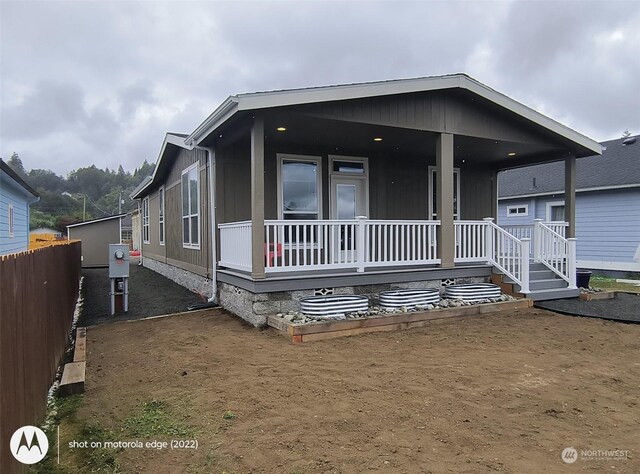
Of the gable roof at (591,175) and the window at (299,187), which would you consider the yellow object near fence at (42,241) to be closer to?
the window at (299,187)

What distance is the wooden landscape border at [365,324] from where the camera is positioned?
17.7 feet

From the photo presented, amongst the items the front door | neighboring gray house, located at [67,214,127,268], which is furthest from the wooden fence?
neighboring gray house, located at [67,214,127,268]

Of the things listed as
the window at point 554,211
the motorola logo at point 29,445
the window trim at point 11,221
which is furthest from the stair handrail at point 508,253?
the window trim at point 11,221

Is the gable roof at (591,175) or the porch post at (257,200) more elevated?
the gable roof at (591,175)

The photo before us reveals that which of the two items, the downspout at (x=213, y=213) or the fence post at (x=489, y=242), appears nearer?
the downspout at (x=213, y=213)

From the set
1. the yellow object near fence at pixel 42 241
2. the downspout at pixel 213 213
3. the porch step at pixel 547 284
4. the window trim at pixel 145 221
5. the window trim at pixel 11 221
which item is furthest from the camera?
the window trim at pixel 145 221

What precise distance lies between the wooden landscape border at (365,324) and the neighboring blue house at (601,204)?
731 centimetres

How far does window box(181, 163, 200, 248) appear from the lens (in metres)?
9.09

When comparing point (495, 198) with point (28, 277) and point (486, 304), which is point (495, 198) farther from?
point (28, 277)

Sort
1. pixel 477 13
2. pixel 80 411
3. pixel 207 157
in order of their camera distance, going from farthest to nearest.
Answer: pixel 477 13 < pixel 207 157 < pixel 80 411

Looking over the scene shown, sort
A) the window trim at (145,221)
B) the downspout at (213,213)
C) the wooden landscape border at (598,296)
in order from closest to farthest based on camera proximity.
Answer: the downspout at (213,213)
the wooden landscape border at (598,296)
the window trim at (145,221)

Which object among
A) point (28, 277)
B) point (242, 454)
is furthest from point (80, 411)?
point (242, 454)

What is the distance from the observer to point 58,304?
4.90 meters

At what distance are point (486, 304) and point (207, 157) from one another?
5.91 metres
